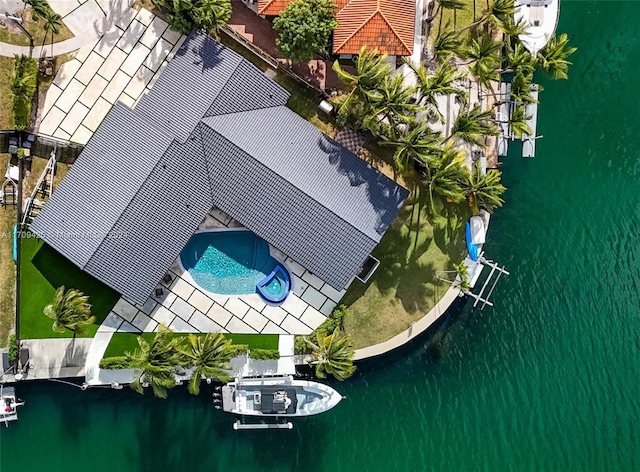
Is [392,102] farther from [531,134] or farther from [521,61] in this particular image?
[531,134]

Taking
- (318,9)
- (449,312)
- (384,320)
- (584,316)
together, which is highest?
(318,9)

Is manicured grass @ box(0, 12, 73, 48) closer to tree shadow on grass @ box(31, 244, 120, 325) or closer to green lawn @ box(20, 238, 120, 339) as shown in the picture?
green lawn @ box(20, 238, 120, 339)

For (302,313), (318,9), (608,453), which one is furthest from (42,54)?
(608,453)

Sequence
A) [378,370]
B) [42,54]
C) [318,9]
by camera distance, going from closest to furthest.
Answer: [318,9] < [42,54] < [378,370]

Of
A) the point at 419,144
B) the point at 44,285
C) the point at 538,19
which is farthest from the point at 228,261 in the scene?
the point at 538,19

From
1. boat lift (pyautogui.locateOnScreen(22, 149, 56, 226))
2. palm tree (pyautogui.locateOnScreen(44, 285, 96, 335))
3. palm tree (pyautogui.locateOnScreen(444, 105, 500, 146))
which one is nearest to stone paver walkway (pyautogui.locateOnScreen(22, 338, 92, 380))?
palm tree (pyautogui.locateOnScreen(44, 285, 96, 335))

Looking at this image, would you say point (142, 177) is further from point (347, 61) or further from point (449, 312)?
point (449, 312)

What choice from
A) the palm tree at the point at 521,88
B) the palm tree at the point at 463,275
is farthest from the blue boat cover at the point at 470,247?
the palm tree at the point at 521,88

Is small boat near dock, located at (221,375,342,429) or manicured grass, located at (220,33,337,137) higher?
manicured grass, located at (220,33,337,137)
